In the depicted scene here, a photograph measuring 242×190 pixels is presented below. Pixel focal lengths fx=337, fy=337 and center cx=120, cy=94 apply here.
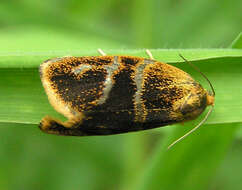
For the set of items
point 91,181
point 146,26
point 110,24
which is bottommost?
point 91,181

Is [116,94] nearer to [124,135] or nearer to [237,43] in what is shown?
[237,43]

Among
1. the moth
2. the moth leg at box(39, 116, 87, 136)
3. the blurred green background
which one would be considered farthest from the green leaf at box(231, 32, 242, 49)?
the moth leg at box(39, 116, 87, 136)

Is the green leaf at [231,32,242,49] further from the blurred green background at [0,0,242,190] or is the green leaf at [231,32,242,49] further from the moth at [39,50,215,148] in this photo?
the moth at [39,50,215,148]

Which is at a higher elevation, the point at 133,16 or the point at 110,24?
the point at 133,16

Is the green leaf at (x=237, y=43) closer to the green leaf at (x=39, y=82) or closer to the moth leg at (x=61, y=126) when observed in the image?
the green leaf at (x=39, y=82)

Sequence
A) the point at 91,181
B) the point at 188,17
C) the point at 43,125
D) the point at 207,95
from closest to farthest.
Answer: the point at 43,125, the point at 207,95, the point at 91,181, the point at 188,17

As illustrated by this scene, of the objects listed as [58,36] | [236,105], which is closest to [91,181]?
[58,36]

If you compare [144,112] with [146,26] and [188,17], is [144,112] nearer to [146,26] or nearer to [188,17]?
[146,26]
